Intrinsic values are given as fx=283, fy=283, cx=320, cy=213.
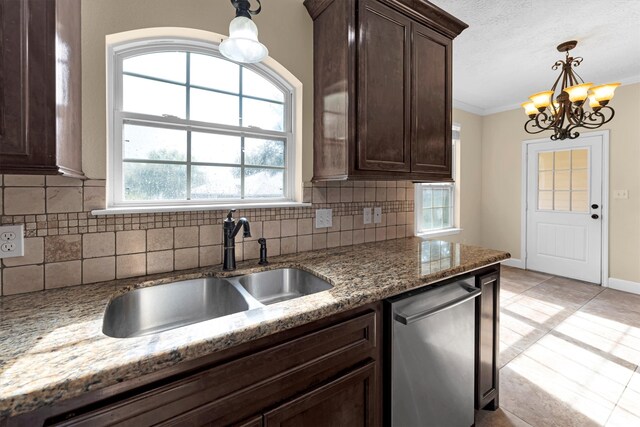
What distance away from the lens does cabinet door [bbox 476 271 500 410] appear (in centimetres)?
151

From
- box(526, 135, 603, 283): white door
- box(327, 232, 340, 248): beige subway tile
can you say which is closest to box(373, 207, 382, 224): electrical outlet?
box(327, 232, 340, 248): beige subway tile

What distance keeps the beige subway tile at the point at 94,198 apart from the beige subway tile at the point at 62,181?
3 centimetres

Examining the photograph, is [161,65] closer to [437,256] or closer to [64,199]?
[64,199]

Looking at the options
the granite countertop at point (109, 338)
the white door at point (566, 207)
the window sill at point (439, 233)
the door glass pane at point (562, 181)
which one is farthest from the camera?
the door glass pane at point (562, 181)

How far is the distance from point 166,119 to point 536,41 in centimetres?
308

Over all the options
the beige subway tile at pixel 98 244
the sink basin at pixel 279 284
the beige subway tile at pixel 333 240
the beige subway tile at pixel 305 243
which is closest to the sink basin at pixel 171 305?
the sink basin at pixel 279 284

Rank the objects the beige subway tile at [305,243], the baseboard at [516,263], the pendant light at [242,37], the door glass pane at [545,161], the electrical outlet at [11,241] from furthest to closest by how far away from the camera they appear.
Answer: the baseboard at [516,263] → the door glass pane at [545,161] → the beige subway tile at [305,243] → the pendant light at [242,37] → the electrical outlet at [11,241]

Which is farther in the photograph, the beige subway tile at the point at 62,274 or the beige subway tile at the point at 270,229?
the beige subway tile at the point at 270,229

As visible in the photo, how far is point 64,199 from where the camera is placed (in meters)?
1.15

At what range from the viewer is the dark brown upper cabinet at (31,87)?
2.61ft

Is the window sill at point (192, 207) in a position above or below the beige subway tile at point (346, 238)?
above

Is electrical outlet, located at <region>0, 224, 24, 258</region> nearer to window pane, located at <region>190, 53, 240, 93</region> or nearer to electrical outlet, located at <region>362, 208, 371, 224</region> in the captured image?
window pane, located at <region>190, 53, 240, 93</region>

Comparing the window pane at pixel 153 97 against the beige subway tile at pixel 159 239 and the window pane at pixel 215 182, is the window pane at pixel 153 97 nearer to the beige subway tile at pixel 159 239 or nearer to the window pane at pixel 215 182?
the window pane at pixel 215 182

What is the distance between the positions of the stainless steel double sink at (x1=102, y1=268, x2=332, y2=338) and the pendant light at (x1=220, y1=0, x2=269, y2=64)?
100cm
